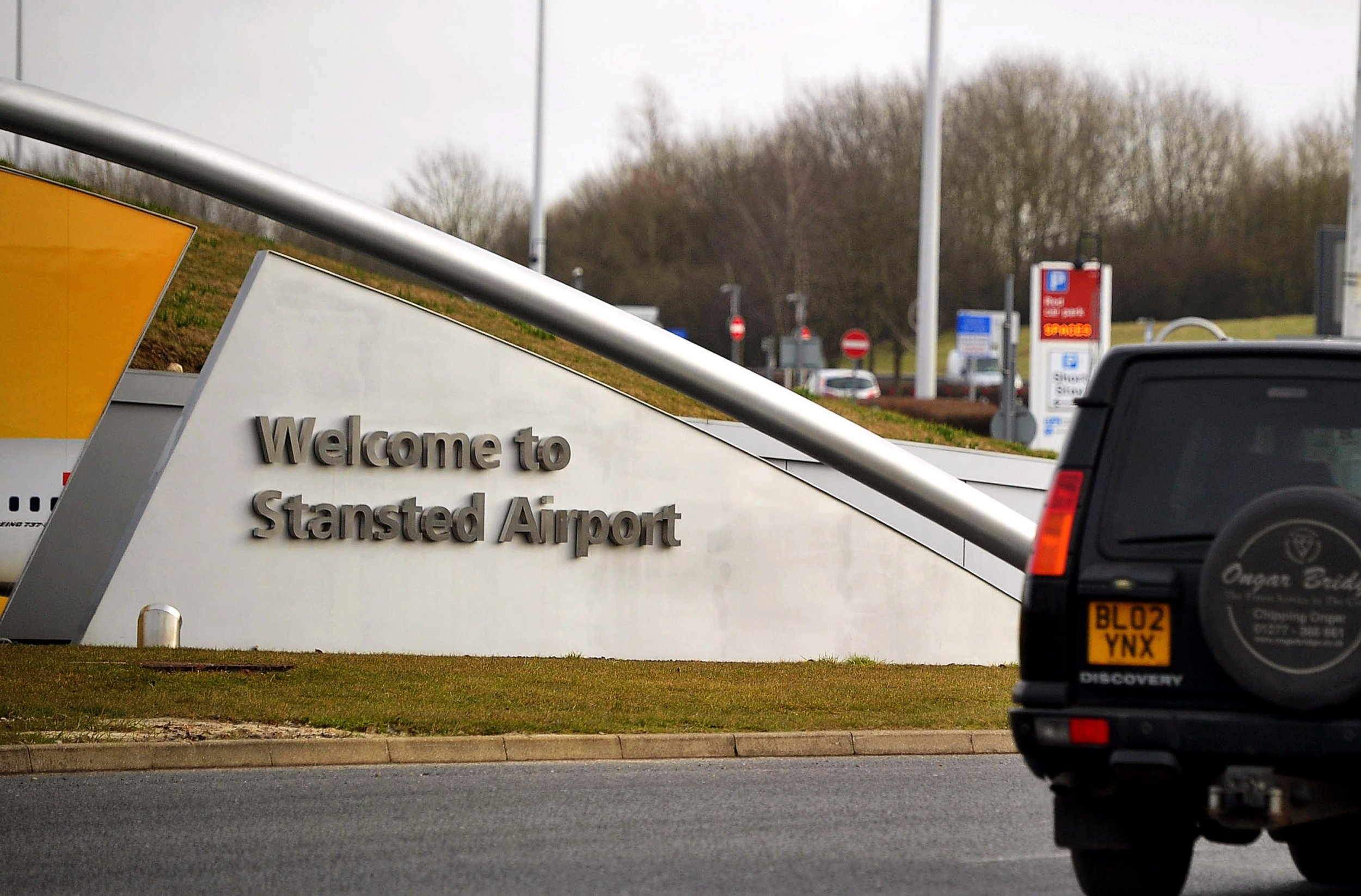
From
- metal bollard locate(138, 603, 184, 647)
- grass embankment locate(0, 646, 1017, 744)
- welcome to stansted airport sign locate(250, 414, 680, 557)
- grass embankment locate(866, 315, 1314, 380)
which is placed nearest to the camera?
grass embankment locate(0, 646, 1017, 744)

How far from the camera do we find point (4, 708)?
999 cm

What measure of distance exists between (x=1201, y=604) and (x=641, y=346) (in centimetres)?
969

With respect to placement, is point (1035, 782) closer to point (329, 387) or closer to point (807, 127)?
point (329, 387)

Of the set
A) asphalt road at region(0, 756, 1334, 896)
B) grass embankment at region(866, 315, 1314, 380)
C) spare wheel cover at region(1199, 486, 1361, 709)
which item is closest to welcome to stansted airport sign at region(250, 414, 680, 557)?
asphalt road at region(0, 756, 1334, 896)

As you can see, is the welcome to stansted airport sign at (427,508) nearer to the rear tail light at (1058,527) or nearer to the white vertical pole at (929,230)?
the rear tail light at (1058,527)

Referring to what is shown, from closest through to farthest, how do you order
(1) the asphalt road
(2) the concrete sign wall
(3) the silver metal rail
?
(1) the asphalt road, (3) the silver metal rail, (2) the concrete sign wall

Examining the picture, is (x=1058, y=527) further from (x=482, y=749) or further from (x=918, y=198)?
(x=918, y=198)

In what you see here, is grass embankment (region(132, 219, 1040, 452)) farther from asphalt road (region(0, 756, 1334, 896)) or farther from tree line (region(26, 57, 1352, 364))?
tree line (region(26, 57, 1352, 364))

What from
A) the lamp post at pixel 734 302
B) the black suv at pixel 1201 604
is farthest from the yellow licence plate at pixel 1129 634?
the lamp post at pixel 734 302

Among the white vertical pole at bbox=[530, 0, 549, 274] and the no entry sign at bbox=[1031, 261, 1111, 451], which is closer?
the no entry sign at bbox=[1031, 261, 1111, 451]

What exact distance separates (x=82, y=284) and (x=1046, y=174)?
5649 cm

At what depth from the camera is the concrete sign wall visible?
14344 mm

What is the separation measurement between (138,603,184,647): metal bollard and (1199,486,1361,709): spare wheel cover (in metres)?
10.9

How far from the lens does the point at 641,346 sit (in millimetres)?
14055
